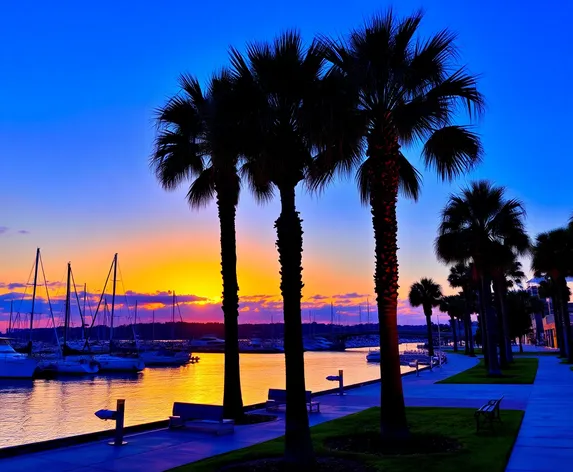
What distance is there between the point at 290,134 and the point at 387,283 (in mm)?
4369

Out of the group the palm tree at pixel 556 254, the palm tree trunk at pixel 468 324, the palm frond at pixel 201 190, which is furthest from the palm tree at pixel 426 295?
the palm frond at pixel 201 190

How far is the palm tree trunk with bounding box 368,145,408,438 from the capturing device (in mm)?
12781

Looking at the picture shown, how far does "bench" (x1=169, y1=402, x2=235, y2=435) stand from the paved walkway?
7162 mm

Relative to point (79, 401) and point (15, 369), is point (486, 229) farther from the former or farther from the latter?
point (15, 369)

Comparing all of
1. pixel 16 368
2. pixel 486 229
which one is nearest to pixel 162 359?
pixel 16 368

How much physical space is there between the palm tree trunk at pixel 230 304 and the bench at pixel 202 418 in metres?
1.19

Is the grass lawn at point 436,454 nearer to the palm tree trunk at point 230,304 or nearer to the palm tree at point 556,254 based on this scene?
the palm tree trunk at point 230,304

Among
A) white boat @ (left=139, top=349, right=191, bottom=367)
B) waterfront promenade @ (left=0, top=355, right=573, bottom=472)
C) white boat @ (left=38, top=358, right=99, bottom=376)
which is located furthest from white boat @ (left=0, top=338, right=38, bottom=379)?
waterfront promenade @ (left=0, top=355, right=573, bottom=472)

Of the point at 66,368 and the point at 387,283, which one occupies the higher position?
the point at 387,283

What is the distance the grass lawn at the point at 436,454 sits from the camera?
10.8 m

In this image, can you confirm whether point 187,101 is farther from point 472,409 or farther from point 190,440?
point 472,409

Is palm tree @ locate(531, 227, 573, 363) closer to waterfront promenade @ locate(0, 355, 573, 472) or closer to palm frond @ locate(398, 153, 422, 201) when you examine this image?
waterfront promenade @ locate(0, 355, 573, 472)

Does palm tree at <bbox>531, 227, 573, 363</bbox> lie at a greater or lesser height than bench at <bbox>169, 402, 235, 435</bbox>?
greater

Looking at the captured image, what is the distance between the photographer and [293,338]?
1058cm
